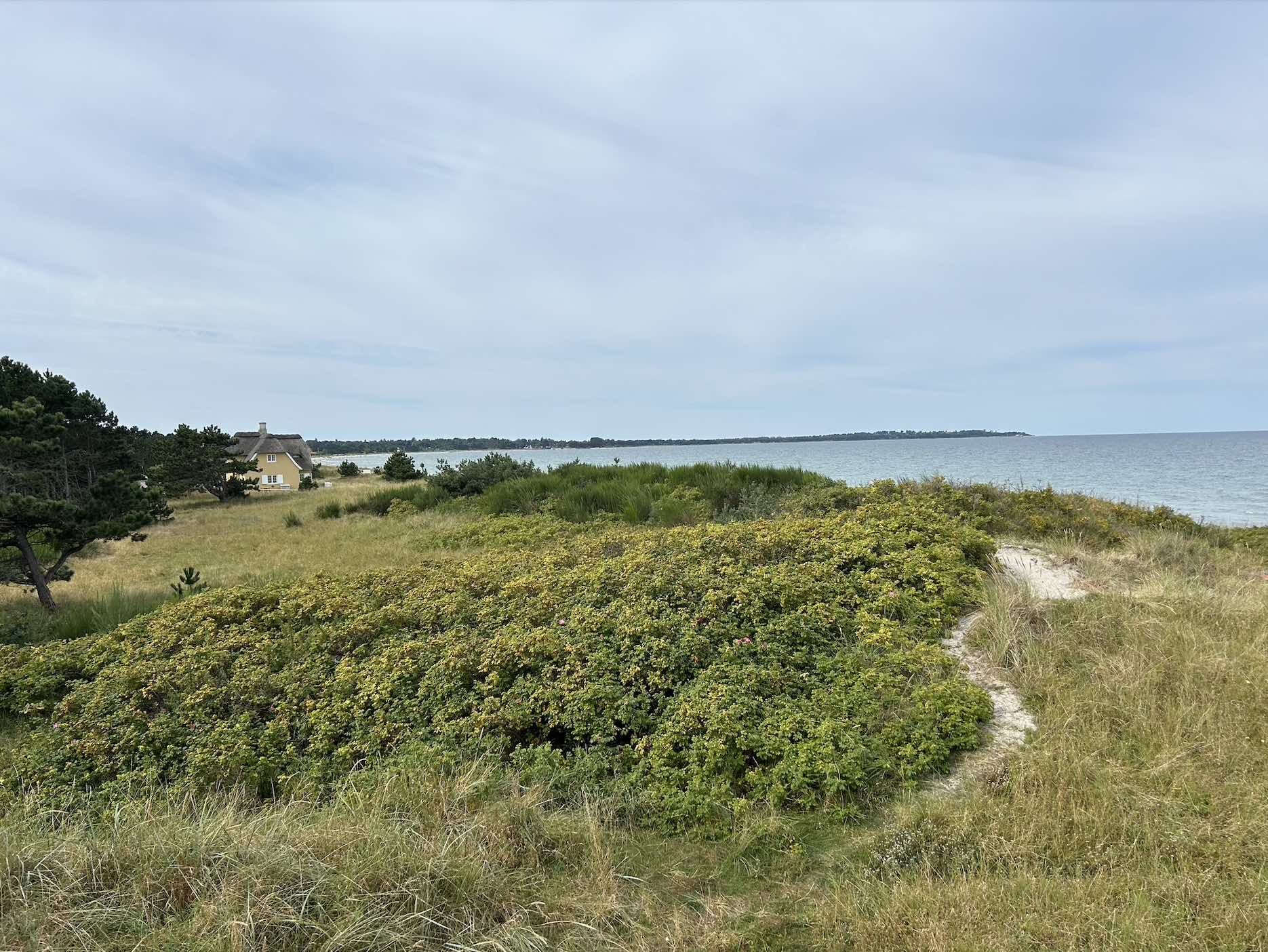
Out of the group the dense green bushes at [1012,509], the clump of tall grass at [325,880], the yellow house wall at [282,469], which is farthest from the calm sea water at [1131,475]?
the yellow house wall at [282,469]

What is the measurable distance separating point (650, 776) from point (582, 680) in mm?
920

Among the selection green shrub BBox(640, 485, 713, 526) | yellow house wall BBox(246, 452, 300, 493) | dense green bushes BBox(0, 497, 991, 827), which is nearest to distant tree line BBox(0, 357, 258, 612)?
dense green bushes BBox(0, 497, 991, 827)

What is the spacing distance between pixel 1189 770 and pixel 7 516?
13.4 metres

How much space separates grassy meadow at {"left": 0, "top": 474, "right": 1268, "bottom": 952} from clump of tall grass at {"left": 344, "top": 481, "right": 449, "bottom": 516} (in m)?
12.4

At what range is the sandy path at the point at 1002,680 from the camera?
3771 mm

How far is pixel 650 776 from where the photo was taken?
3.89 m

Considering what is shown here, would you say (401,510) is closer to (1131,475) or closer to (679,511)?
(679,511)

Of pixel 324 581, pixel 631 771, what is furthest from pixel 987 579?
pixel 324 581

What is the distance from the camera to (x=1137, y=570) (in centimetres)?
699

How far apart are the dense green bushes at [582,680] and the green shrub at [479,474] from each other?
13.7 m

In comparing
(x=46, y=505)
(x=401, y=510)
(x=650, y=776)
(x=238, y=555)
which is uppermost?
(x=46, y=505)

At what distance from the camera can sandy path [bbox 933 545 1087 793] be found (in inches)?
148

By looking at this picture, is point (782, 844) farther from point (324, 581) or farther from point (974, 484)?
point (974, 484)

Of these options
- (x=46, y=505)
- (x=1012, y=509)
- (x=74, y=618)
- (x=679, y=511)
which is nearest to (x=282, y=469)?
(x=46, y=505)
